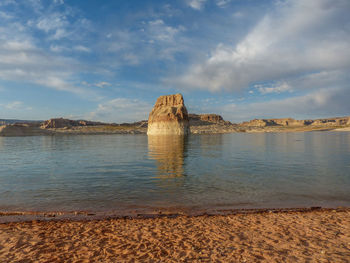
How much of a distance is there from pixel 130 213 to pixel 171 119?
85.2m

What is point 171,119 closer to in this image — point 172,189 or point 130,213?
point 172,189

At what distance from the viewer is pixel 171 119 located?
93.4 metres

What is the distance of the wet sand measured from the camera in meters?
5.36

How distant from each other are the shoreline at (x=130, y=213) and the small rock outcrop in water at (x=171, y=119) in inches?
3308

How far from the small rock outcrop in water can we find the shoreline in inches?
3308

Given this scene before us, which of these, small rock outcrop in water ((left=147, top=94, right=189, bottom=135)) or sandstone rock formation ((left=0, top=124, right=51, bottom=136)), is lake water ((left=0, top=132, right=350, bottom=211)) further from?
sandstone rock formation ((left=0, top=124, right=51, bottom=136))

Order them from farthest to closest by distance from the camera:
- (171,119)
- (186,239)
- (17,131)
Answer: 1. (17,131)
2. (171,119)
3. (186,239)

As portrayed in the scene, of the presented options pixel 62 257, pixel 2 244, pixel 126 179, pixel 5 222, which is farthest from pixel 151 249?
pixel 126 179

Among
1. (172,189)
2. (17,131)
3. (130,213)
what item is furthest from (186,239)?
(17,131)

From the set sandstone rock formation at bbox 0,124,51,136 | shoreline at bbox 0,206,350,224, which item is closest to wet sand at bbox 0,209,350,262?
shoreline at bbox 0,206,350,224

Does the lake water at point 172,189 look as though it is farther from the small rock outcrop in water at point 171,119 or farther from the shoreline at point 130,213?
the small rock outcrop in water at point 171,119

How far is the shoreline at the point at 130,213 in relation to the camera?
8.13m

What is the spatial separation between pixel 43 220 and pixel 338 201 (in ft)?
43.5

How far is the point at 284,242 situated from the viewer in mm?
6141
